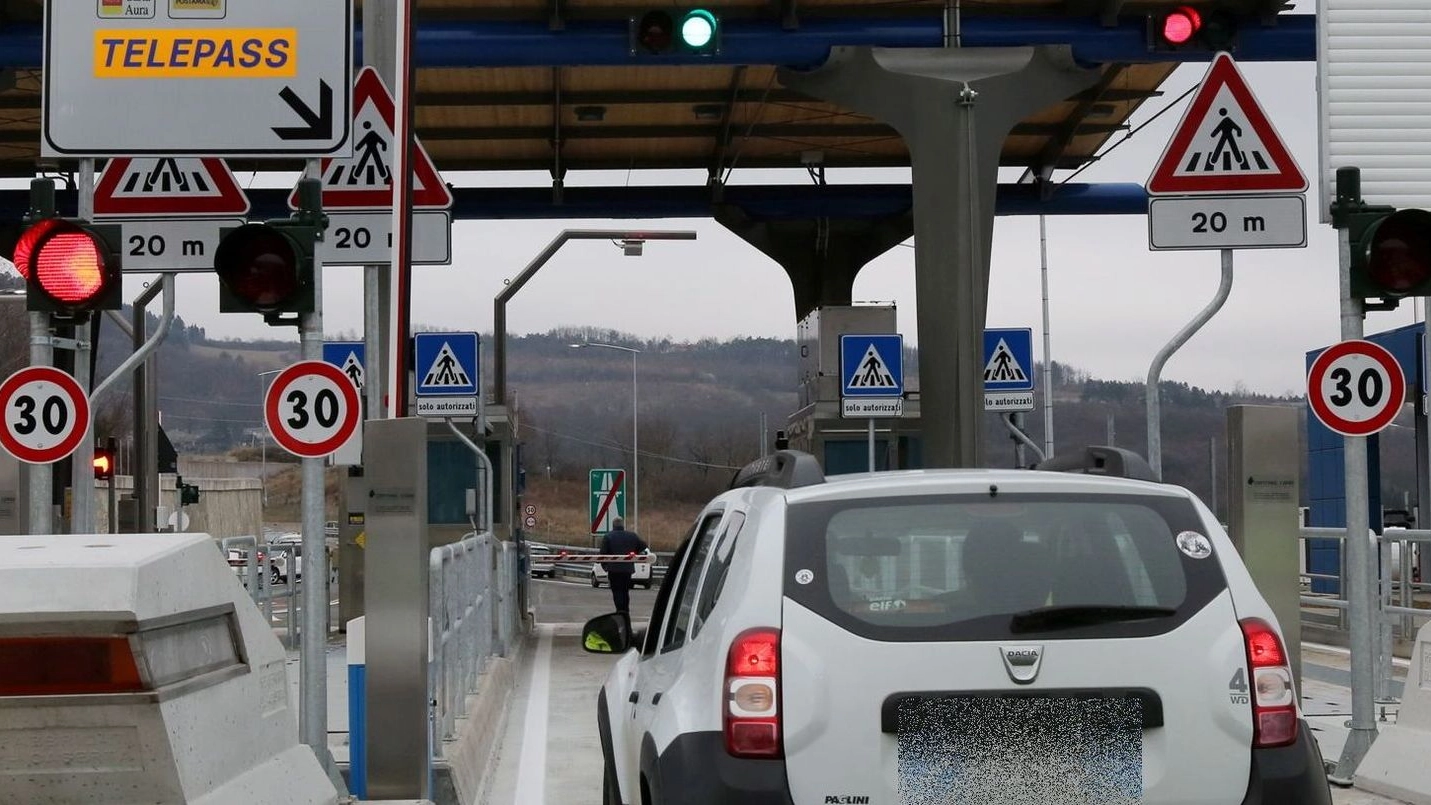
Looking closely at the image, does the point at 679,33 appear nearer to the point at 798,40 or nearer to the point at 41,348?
the point at 798,40

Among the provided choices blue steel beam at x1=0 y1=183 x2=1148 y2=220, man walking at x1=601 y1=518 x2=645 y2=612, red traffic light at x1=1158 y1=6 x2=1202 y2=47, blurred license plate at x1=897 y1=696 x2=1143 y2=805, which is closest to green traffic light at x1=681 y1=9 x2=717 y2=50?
red traffic light at x1=1158 y1=6 x2=1202 y2=47

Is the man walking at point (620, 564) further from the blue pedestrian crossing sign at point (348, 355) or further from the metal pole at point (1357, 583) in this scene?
the metal pole at point (1357, 583)

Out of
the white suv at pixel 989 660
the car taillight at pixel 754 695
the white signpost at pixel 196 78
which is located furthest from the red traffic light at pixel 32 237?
the car taillight at pixel 754 695

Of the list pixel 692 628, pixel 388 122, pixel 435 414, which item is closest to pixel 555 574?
pixel 435 414

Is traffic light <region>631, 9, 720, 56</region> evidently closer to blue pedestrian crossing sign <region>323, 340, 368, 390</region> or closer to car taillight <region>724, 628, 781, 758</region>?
blue pedestrian crossing sign <region>323, 340, 368, 390</region>

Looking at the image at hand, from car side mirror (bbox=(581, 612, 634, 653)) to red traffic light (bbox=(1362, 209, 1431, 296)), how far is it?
4340 millimetres

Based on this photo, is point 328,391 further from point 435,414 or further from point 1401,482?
point 1401,482

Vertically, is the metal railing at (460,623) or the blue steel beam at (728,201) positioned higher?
the blue steel beam at (728,201)

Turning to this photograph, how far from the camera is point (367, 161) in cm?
1140

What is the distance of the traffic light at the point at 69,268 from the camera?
9711mm

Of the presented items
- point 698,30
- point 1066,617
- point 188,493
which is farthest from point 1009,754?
point 188,493

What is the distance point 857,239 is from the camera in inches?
1340

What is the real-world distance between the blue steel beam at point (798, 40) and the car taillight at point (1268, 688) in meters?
16.6

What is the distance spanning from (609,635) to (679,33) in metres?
10.2
